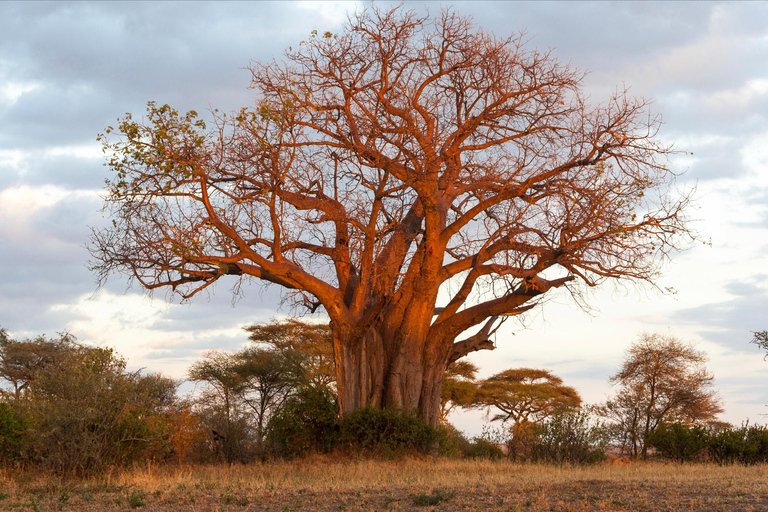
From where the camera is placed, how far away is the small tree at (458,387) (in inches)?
1070

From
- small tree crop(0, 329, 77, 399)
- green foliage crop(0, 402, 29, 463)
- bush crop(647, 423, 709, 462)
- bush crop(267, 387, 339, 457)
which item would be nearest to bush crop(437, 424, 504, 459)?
bush crop(267, 387, 339, 457)

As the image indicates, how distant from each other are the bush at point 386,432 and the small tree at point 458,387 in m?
11.9

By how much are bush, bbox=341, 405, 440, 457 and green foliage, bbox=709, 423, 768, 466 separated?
6.31m

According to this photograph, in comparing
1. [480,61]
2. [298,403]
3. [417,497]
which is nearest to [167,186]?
[298,403]

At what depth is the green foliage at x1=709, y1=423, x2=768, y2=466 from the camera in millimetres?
16016

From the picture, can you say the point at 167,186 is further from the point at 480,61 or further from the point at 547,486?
the point at 547,486

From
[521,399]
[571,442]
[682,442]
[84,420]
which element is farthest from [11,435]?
[521,399]

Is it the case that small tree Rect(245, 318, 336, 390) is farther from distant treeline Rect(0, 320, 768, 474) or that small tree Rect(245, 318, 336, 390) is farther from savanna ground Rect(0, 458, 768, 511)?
savanna ground Rect(0, 458, 768, 511)

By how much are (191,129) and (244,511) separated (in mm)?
7141

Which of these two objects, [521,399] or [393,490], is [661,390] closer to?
[521,399]

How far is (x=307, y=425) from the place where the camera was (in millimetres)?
15438

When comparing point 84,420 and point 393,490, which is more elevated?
point 84,420

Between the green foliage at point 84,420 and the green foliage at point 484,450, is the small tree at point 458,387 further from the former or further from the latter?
the green foliage at point 84,420

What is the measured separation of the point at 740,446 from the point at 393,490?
974 cm
